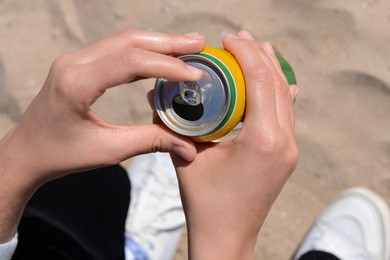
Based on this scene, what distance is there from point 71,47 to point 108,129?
1044 millimetres

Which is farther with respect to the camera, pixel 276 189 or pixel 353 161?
pixel 353 161

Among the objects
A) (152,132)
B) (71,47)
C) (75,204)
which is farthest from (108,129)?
(71,47)

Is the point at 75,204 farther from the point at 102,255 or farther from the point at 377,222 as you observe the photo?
the point at 377,222

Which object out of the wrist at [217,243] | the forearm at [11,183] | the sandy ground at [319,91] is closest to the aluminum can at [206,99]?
the wrist at [217,243]

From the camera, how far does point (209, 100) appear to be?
0.83 m

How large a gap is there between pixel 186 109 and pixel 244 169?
150mm

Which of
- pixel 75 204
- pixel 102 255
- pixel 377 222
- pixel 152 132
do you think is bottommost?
pixel 377 222

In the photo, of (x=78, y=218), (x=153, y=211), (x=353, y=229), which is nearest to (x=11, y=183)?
(x=78, y=218)

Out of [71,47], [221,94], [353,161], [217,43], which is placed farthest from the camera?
[71,47]

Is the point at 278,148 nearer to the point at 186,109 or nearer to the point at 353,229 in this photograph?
the point at 186,109

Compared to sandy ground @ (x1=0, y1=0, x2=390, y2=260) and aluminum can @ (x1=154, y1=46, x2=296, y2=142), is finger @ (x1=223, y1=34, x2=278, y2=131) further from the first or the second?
sandy ground @ (x1=0, y1=0, x2=390, y2=260)

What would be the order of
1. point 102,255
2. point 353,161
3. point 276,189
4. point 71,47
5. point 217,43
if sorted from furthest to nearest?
point 71,47, point 217,43, point 353,161, point 102,255, point 276,189

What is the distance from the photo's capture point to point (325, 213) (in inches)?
64.7

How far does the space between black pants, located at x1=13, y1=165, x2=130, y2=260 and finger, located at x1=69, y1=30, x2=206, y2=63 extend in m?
0.66
